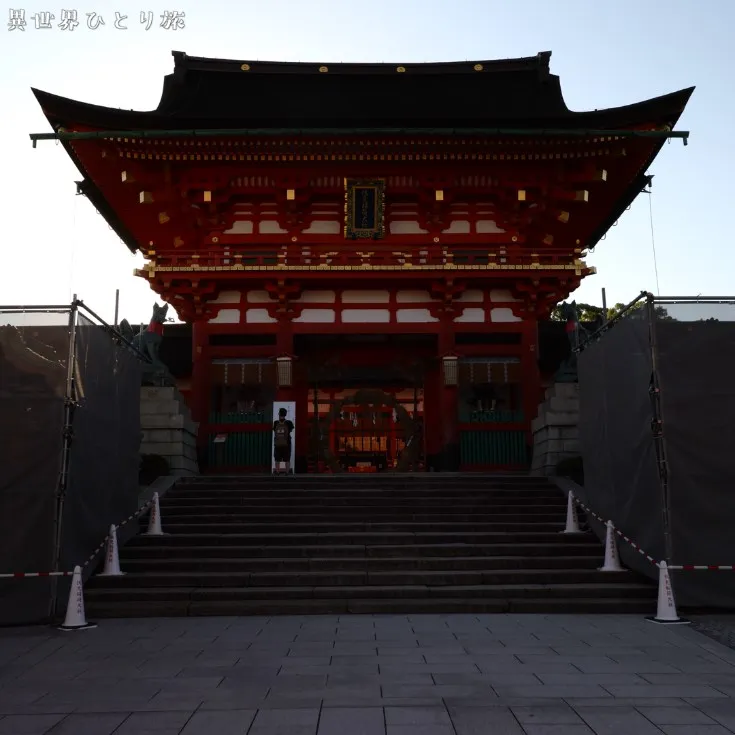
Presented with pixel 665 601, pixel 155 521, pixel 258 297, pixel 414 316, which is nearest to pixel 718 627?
pixel 665 601

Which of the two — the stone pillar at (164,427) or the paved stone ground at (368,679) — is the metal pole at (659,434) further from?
the stone pillar at (164,427)

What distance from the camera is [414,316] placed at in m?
18.1

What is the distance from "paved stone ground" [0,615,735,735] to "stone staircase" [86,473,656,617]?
759 mm

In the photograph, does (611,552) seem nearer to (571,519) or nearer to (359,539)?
(571,519)

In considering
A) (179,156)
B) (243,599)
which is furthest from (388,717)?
(179,156)

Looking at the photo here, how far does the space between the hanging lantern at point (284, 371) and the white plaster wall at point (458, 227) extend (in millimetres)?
5618

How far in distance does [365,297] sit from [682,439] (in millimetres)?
10579

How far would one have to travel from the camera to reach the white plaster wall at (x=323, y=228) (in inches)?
723

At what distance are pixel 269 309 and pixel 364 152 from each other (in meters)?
4.72

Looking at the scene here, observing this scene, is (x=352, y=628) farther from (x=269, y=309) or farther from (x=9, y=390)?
(x=269, y=309)

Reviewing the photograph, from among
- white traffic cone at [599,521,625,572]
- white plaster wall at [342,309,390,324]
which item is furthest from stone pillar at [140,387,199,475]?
white traffic cone at [599,521,625,572]

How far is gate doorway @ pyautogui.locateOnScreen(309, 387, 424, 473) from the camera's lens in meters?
18.9

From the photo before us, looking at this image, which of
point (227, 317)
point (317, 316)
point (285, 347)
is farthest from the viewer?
point (317, 316)

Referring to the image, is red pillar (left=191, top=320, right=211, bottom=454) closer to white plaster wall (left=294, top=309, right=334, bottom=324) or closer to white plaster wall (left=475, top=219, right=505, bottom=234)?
white plaster wall (left=294, top=309, right=334, bottom=324)
